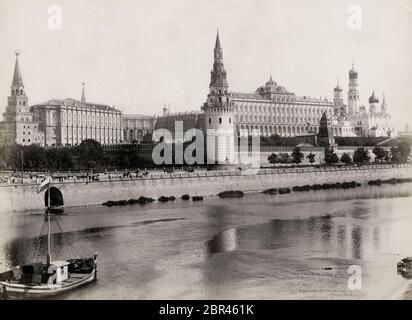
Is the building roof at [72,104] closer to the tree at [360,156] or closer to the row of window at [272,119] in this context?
the row of window at [272,119]

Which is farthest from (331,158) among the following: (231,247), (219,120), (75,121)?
(231,247)

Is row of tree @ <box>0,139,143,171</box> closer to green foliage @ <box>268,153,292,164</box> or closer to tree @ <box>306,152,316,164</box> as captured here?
green foliage @ <box>268,153,292,164</box>

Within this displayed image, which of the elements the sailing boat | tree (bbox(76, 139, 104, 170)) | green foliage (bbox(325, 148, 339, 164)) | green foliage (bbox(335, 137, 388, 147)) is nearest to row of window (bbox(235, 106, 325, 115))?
green foliage (bbox(335, 137, 388, 147))

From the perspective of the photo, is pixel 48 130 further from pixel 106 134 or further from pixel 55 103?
pixel 106 134

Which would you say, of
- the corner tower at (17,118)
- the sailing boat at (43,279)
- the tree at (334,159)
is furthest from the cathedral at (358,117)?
the sailing boat at (43,279)

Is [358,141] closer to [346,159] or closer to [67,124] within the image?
[346,159]

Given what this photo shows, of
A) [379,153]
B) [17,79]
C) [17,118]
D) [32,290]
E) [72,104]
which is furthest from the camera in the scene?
[72,104]

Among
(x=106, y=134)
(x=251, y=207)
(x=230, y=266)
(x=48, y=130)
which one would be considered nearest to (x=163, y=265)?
(x=230, y=266)
